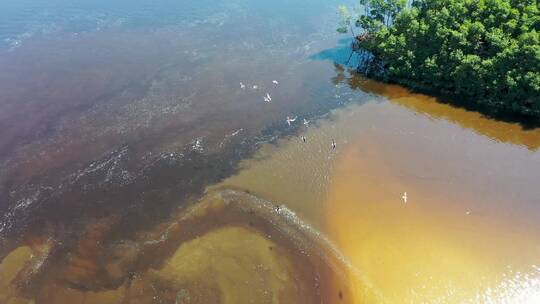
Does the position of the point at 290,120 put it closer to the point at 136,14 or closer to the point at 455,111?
the point at 455,111

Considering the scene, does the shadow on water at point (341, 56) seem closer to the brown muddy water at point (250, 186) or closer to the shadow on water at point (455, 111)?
the shadow on water at point (455, 111)

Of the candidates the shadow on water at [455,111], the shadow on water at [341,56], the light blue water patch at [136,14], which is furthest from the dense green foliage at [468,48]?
the light blue water patch at [136,14]

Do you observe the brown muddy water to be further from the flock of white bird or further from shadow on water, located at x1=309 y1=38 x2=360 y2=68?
shadow on water, located at x1=309 y1=38 x2=360 y2=68

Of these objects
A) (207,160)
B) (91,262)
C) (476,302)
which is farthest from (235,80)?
(476,302)

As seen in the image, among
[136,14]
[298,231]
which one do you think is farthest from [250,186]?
[136,14]

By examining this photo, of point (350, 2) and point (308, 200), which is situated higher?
point (350, 2)

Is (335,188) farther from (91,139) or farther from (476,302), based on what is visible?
(91,139)

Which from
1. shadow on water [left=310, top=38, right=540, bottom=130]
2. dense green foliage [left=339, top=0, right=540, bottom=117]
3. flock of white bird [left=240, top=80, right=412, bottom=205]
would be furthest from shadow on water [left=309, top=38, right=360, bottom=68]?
flock of white bird [left=240, top=80, right=412, bottom=205]
